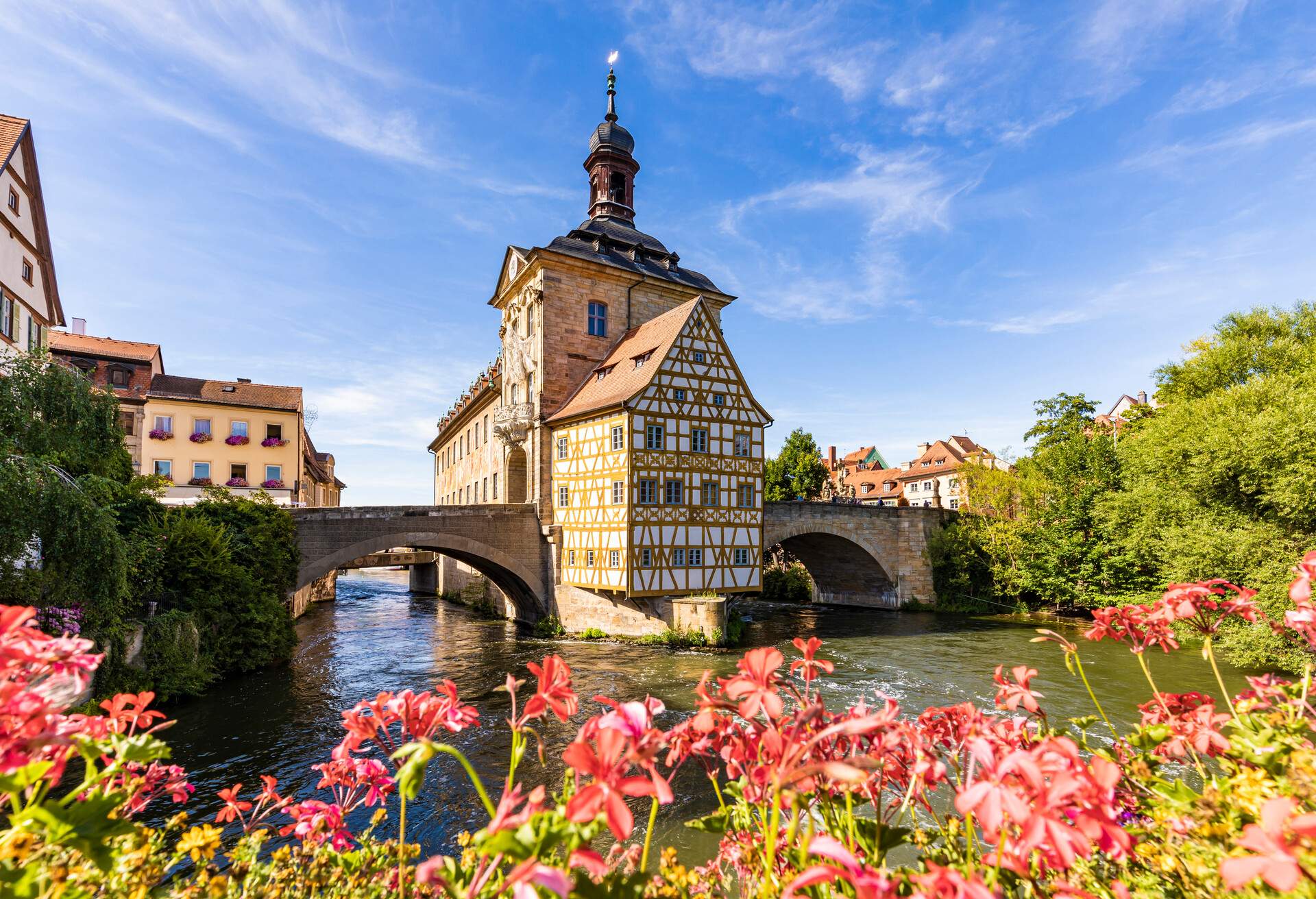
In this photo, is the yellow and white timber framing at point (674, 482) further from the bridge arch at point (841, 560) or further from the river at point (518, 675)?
the bridge arch at point (841, 560)

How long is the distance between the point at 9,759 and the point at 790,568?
114 ft

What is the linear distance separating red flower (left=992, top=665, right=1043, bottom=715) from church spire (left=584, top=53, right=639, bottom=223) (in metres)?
28.5

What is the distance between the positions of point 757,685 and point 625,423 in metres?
16.6

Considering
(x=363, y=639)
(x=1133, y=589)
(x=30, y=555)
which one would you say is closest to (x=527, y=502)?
(x=363, y=639)

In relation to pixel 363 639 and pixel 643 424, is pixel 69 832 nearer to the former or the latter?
pixel 643 424

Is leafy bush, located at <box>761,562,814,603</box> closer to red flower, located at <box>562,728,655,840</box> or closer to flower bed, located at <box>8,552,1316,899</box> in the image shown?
flower bed, located at <box>8,552,1316,899</box>

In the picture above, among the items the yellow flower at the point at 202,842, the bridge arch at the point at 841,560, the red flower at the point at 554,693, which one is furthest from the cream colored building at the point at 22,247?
the bridge arch at the point at 841,560

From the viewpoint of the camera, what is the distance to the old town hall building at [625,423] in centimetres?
1855

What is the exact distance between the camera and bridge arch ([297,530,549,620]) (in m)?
17.7

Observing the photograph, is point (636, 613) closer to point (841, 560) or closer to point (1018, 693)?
point (841, 560)

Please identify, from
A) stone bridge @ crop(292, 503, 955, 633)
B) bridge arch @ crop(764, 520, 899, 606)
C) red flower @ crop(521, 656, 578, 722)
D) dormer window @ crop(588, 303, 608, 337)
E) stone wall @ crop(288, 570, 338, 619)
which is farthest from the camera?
stone wall @ crop(288, 570, 338, 619)

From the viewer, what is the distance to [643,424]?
60.4 feet

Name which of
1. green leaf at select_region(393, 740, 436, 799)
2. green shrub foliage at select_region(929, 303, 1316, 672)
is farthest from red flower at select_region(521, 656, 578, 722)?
green shrub foliage at select_region(929, 303, 1316, 672)

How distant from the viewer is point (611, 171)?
2873cm
